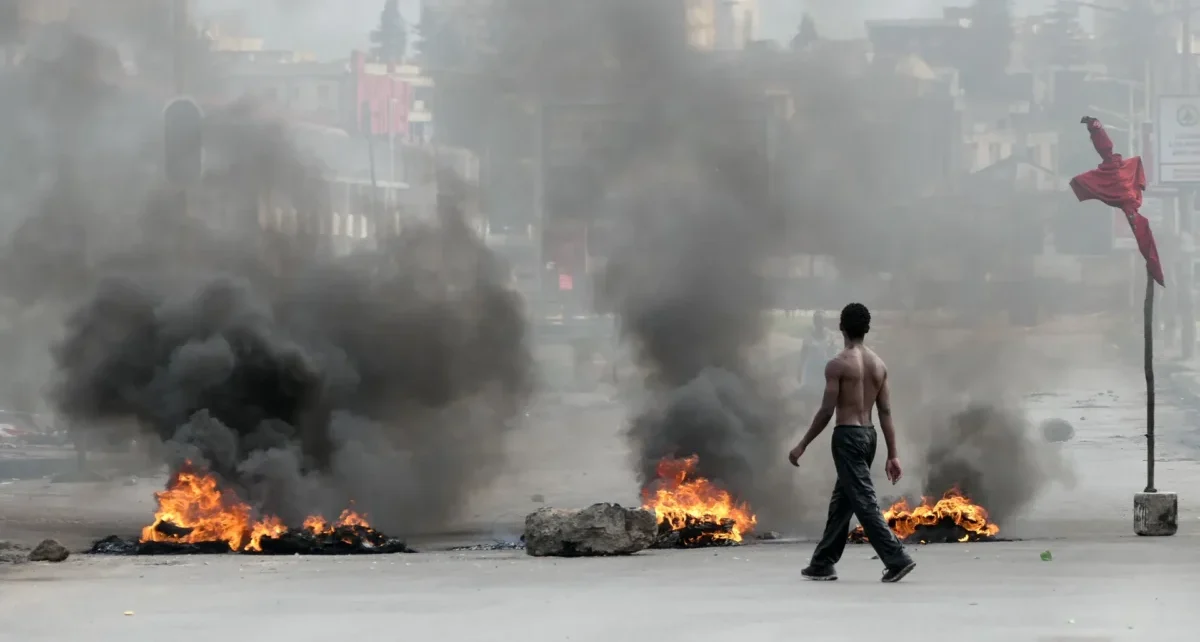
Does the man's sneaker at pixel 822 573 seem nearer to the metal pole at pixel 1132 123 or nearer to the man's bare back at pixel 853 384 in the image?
the man's bare back at pixel 853 384

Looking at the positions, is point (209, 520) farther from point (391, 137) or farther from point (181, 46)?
point (391, 137)

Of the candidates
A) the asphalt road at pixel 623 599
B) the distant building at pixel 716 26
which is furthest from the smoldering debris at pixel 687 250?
the asphalt road at pixel 623 599

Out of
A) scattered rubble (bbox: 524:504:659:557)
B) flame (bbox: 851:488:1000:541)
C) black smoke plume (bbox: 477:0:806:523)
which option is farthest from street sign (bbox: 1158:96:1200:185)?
scattered rubble (bbox: 524:504:659:557)

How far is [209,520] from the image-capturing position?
13.9 meters

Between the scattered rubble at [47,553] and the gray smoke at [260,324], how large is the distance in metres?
2.92

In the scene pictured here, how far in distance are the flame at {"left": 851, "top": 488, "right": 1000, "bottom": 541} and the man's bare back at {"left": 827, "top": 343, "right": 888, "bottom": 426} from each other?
391 centimetres

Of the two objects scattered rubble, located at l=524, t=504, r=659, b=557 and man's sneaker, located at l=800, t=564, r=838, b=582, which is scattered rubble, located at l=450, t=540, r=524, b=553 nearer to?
scattered rubble, located at l=524, t=504, r=659, b=557

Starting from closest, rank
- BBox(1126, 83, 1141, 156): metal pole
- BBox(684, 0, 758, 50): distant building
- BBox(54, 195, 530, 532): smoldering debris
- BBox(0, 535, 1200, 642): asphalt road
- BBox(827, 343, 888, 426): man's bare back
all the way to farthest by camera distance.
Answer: BBox(0, 535, 1200, 642): asphalt road → BBox(827, 343, 888, 426): man's bare back → BBox(54, 195, 530, 532): smoldering debris → BBox(684, 0, 758, 50): distant building → BBox(1126, 83, 1141, 156): metal pole

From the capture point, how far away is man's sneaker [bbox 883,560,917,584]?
29.0ft

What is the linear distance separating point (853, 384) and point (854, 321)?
31cm

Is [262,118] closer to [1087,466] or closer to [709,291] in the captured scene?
[709,291]

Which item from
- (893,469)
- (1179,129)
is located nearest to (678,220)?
(893,469)

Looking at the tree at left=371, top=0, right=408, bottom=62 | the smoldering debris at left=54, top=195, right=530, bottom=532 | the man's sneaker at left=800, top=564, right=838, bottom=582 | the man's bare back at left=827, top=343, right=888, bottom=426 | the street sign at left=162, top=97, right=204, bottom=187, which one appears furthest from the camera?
the tree at left=371, top=0, right=408, bottom=62

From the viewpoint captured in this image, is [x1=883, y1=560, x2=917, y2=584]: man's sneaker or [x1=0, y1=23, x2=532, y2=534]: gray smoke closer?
[x1=883, y1=560, x2=917, y2=584]: man's sneaker
